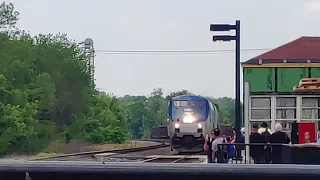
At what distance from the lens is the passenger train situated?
1535 inches

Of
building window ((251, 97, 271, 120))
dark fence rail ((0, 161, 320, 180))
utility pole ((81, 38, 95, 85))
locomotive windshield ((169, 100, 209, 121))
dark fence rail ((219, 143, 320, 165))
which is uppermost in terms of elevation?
utility pole ((81, 38, 95, 85))

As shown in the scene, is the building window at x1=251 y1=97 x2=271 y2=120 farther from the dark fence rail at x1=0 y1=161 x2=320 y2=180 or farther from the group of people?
the dark fence rail at x1=0 y1=161 x2=320 y2=180

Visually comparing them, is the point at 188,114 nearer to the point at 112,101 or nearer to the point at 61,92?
the point at 61,92

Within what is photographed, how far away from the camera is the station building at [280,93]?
18.5m

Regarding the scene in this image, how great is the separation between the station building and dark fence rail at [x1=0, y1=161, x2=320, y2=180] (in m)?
16.2

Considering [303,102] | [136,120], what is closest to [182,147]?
[303,102]

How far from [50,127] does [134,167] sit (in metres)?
51.0

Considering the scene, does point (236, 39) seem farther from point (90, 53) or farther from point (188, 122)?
point (90, 53)

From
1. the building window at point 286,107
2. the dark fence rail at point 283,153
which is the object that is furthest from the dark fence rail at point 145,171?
the building window at point 286,107

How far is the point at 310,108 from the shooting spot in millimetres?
18750

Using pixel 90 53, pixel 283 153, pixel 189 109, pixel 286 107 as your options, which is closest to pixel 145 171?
pixel 283 153

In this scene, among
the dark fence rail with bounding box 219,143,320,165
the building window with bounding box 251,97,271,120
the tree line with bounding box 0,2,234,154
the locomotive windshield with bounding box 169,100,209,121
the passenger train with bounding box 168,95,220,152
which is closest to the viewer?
the dark fence rail with bounding box 219,143,320,165

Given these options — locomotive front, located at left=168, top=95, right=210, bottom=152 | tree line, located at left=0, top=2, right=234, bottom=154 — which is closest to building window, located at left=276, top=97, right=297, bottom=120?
locomotive front, located at left=168, top=95, right=210, bottom=152

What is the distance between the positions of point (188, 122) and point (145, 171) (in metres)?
37.2
